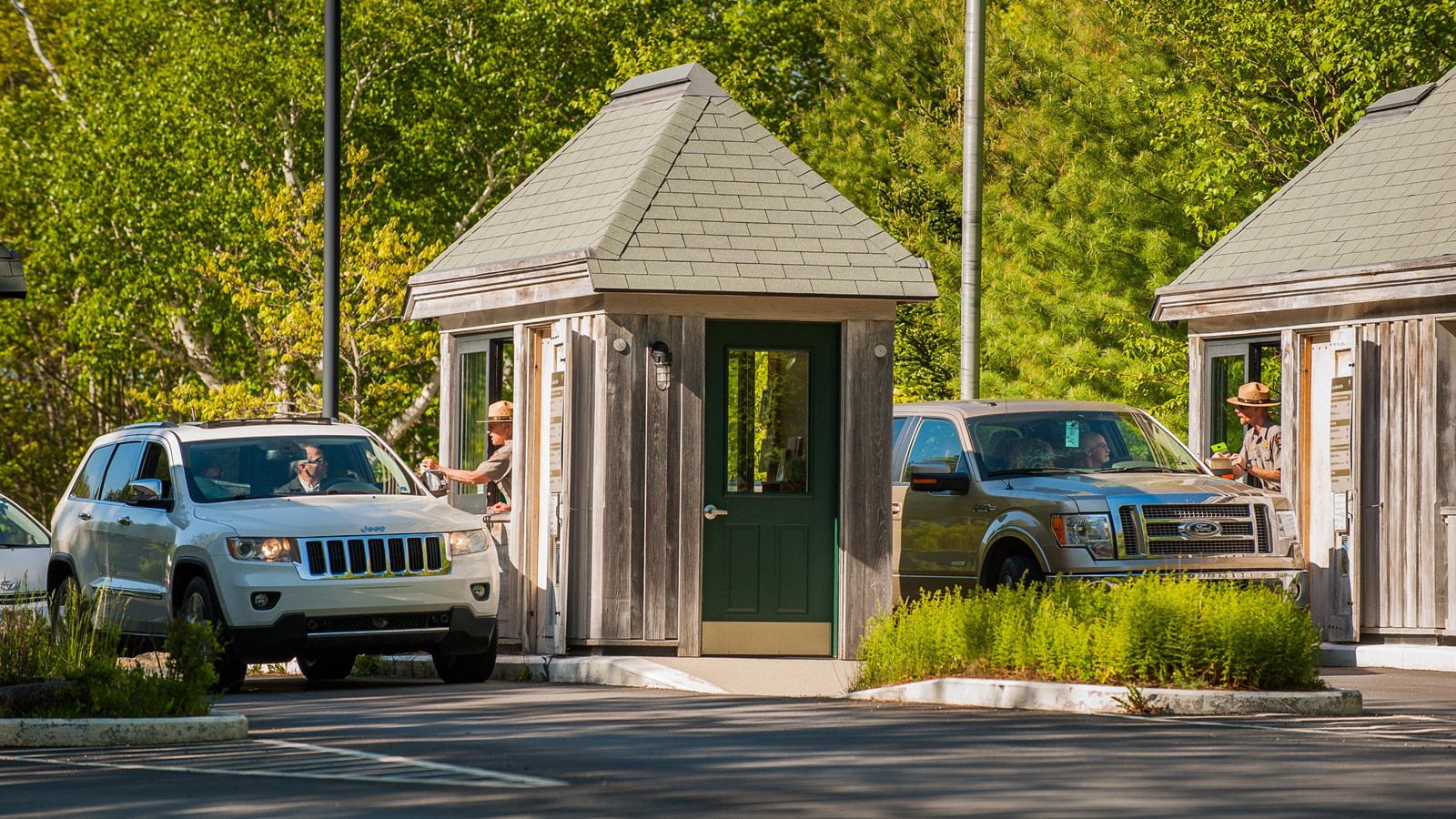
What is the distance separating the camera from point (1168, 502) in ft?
55.4

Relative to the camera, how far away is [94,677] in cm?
1191

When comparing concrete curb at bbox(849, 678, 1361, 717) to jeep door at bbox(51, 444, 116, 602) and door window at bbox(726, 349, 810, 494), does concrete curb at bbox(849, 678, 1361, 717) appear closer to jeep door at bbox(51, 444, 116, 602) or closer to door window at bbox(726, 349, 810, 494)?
door window at bbox(726, 349, 810, 494)

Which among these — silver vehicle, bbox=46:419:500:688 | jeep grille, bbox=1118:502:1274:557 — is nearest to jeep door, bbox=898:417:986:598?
jeep grille, bbox=1118:502:1274:557

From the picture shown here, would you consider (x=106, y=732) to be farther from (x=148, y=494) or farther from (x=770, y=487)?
(x=770, y=487)

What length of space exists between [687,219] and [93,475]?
16.7 ft

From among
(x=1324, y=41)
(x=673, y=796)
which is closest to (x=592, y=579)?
(x=673, y=796)

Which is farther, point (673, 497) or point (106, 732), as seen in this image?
point (673, 497)

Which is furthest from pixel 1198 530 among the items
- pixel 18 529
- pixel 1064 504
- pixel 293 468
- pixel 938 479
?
pixel 18 529

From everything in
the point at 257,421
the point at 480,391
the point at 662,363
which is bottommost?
the point at 257,421

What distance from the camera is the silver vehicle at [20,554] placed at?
1819cm

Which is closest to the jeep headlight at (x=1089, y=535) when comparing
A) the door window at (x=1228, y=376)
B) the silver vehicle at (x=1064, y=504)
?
the silver vehicle at (x=1064, y=504)

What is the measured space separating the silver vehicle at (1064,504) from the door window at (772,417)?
1.27m

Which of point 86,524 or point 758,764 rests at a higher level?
point 86,524

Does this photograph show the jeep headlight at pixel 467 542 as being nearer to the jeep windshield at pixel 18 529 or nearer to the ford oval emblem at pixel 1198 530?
the ford oval emblem at pixel 1198 530
